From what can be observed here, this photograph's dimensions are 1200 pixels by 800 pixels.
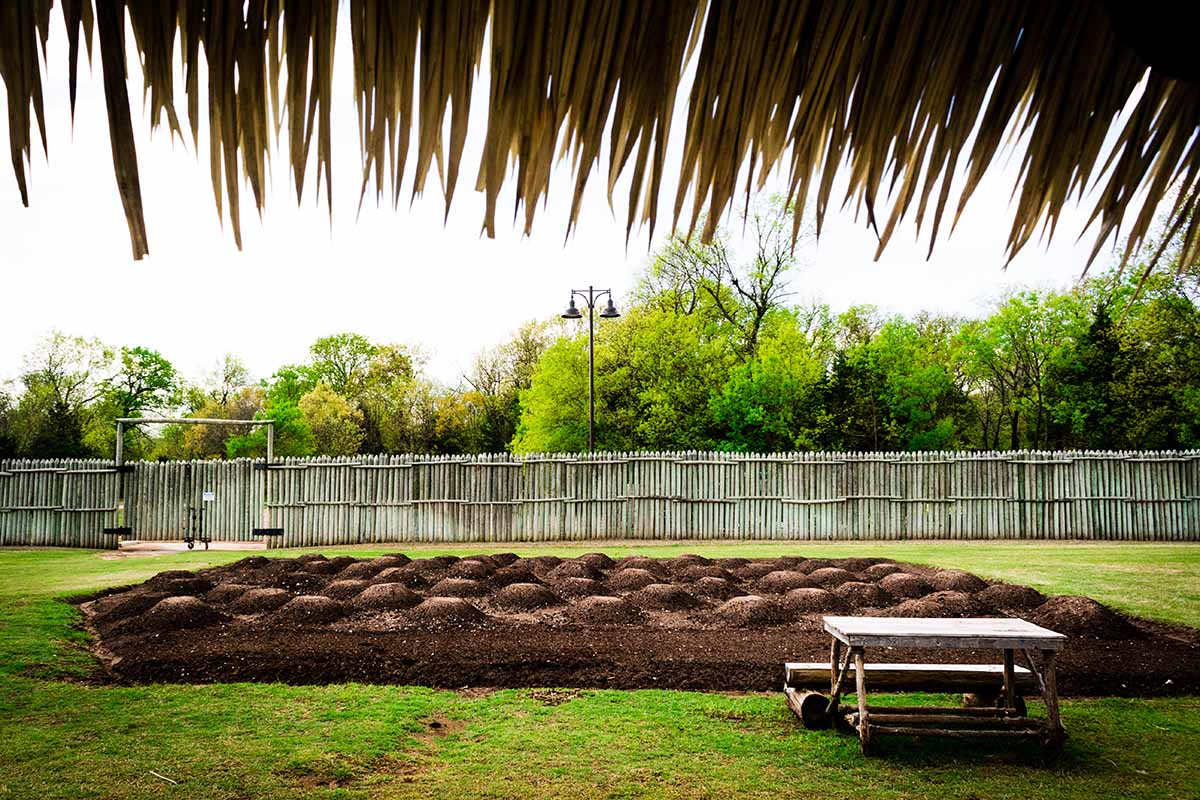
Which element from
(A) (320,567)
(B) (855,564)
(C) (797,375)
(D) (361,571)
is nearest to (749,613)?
(B) (855,564)

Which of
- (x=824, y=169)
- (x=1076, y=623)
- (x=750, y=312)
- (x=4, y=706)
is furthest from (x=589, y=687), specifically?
(x=750, y=312)

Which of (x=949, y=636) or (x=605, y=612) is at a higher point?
(x=949, y=636)

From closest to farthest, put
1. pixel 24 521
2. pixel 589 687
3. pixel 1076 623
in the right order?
pixel 589 687 → pixel 1076 623 → pixel 24 521

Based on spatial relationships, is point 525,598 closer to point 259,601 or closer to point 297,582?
point 259,601

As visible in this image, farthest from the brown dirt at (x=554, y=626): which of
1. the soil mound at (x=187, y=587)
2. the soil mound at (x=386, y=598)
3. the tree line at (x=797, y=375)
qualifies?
the tree line at (x=797, y=375)

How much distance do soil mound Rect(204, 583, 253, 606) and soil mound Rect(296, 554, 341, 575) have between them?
125cm

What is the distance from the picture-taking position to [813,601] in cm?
859

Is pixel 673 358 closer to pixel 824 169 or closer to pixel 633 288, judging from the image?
pixel 633 288

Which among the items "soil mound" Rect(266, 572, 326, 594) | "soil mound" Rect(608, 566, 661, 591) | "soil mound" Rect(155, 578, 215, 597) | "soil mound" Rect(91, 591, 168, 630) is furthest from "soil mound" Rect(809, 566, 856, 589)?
"soil mound" Rect(91, 591, 168, 630)

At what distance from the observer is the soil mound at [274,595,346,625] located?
8.11 m

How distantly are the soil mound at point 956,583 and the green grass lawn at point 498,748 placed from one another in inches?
128

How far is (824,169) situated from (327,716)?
4.88m

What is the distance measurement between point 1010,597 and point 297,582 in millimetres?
7389

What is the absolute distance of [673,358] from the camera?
26.5m
